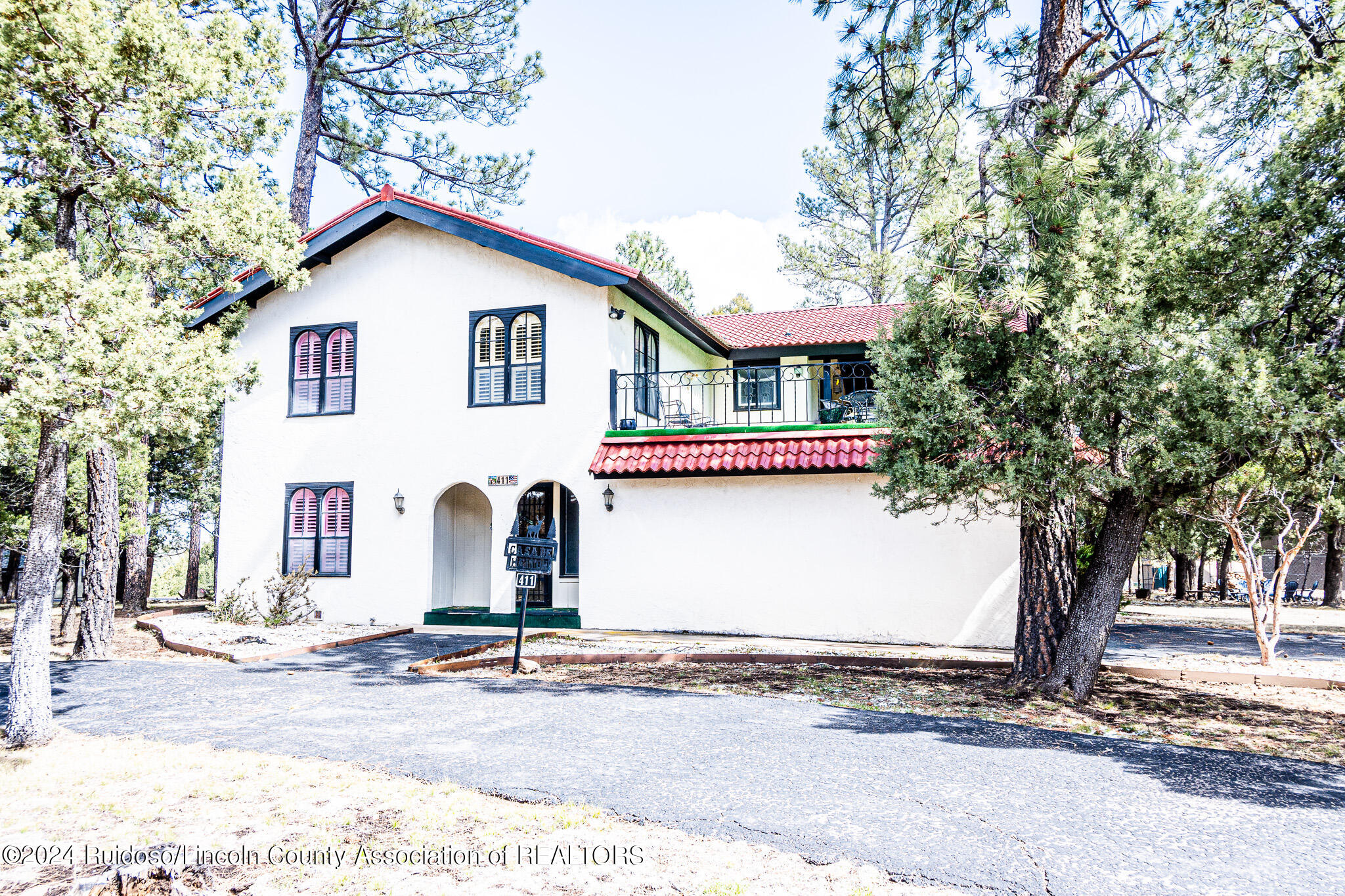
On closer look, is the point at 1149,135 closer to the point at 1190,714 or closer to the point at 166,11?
the point at 1190,714

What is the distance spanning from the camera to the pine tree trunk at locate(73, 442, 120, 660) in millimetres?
11469

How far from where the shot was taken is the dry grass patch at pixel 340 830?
3.96 metres

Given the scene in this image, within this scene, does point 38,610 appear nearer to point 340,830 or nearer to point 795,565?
point 340,830

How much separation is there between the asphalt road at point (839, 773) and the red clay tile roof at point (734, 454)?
5.02 m

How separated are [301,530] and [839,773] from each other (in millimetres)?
12969

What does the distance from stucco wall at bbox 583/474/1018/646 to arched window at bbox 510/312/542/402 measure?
2358mm

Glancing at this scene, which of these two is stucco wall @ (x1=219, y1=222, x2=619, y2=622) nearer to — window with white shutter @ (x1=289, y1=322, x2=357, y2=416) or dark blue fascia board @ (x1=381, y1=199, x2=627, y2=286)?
window with white shutter @ (x1=289, y1=322, x2=357, y2=416)

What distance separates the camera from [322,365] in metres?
16.1

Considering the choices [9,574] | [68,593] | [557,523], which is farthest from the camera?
[9,574]

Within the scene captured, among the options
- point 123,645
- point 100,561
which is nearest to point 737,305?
point 123,645

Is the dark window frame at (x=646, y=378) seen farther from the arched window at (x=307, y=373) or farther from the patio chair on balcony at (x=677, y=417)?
the arched window at (x=307, y=373)

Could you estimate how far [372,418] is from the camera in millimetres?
15648

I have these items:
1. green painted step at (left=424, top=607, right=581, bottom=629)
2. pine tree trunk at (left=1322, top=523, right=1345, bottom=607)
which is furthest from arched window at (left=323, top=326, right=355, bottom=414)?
pine tree trunk at (left=1322, top=523, right=1345, bottom=607)

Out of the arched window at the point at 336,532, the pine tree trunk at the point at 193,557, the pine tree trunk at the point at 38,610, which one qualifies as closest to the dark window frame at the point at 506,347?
the arched window at the point at 336,532
